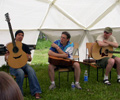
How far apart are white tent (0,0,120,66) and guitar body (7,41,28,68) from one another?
2814 millimetres

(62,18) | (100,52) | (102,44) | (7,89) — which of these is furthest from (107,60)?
(7,89)

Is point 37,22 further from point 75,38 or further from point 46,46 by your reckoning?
point 46,46

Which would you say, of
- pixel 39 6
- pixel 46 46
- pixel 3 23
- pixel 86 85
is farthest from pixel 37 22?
pixel 46 46

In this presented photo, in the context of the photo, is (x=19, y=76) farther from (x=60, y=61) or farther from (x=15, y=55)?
(x=60, y=61)

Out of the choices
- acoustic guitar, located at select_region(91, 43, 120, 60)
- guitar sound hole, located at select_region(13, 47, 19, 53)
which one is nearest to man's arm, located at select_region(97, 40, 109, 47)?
acoustic guitar, located at select_region(91, 43, 120, 60)

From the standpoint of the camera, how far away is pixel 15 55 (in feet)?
11.5

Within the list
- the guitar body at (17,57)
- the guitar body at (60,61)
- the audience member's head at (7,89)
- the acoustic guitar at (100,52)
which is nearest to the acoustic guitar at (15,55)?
the guitar body at (17,57)

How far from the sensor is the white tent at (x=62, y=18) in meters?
6.22

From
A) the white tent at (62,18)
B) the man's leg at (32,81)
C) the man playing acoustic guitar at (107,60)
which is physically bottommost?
the man's leg at (32,81)

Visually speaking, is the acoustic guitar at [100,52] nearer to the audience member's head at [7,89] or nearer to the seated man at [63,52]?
the seated man at [63,52]

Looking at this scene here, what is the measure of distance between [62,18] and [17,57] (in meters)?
3.50

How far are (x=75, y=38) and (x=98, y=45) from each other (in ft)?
8.16

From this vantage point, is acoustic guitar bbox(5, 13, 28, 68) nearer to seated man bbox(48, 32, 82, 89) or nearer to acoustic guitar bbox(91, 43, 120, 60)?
seated man bbox(48, 32, 82, 89)

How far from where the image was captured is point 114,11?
6336 millimetres
